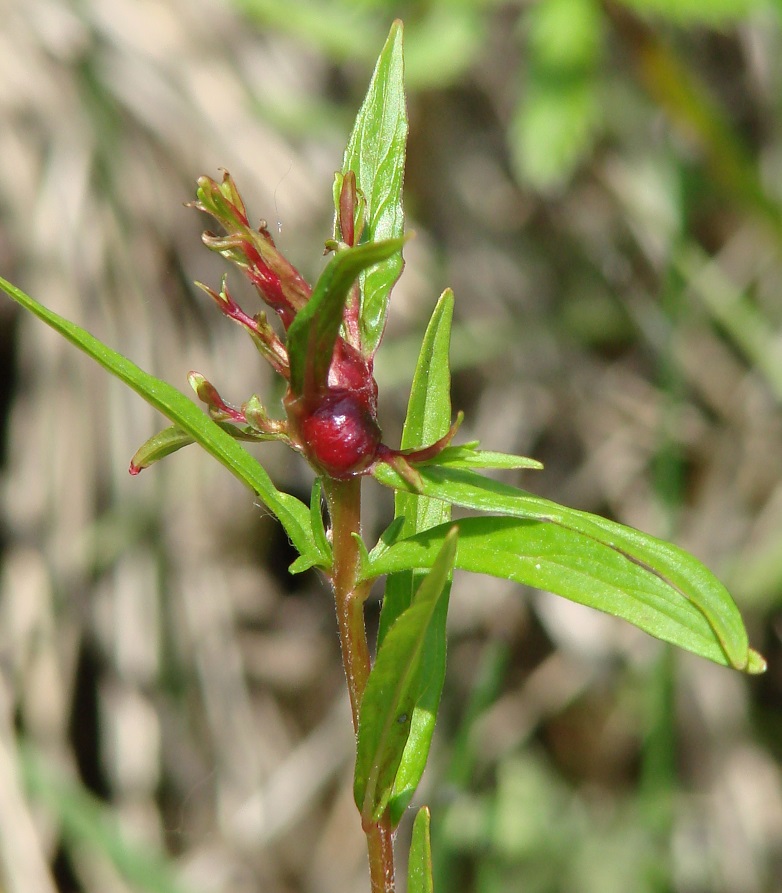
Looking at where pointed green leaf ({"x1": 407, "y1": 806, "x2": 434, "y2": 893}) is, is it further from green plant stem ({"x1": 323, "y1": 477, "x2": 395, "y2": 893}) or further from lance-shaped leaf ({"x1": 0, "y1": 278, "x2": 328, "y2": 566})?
lance-shaped leaf ({"x1": 0, "y1": 278, "x2": 328, "y2": 566})

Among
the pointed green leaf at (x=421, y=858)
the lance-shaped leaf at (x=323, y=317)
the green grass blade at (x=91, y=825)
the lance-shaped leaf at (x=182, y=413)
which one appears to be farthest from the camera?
the green grass blade at (x=91, y=825)

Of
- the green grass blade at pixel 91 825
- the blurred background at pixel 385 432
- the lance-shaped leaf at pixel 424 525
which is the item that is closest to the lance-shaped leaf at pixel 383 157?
the lance-shaped leaf at pixel 424 525

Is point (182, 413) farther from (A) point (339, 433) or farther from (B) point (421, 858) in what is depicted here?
(B) point (421, 858)

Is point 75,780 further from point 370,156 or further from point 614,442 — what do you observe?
point 370,156

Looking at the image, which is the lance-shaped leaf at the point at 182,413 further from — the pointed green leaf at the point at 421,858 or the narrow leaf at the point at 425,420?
the pointed green leaf at the point at 421,858

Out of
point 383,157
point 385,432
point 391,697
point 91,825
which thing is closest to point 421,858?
point 391,697

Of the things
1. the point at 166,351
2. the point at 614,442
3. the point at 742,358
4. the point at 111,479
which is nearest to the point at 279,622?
the point at 111,479
